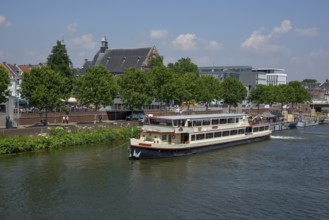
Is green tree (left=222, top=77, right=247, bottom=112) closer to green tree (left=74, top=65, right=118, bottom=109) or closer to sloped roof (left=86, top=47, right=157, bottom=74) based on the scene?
sloped roof (left=86, top=47, right=157, bottom=74)

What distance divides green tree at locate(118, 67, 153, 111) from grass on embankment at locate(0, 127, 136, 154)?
34.0 feet

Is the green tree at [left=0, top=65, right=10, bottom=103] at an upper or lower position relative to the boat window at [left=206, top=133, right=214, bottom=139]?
upper

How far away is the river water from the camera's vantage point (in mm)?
31844

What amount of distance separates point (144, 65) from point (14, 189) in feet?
336

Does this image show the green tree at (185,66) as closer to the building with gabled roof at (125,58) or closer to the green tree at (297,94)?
the building with gabled roof at (125,58)

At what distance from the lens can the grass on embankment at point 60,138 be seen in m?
52.2

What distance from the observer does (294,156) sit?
57.7 metres

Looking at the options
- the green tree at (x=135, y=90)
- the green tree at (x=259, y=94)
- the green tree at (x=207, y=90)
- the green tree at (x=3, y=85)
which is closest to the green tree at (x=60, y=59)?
the green tree at (x=135, y=90)

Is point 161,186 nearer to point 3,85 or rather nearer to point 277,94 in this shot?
point 3,85

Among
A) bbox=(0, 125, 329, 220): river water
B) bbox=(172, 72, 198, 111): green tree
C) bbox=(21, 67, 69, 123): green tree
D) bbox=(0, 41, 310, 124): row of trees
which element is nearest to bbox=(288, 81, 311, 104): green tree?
bbox=(0, 41, 310, 124): row of trees

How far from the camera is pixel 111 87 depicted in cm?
8162

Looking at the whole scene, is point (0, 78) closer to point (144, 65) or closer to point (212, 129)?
point (212, 129)

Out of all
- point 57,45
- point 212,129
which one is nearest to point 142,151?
point 212,129

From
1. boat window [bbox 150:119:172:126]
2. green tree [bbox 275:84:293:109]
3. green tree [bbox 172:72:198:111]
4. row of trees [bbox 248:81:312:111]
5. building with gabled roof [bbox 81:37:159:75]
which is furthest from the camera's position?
green tree [bbox 275:84:293:109]
